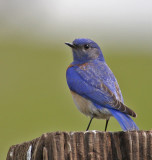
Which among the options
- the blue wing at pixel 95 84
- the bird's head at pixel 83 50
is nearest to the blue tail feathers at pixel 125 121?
the blue wing at pixel 95 84

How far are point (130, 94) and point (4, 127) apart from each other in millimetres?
4677

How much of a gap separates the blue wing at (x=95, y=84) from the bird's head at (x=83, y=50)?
0.38m

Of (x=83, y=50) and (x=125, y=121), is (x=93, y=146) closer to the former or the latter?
(x=125, y=121)

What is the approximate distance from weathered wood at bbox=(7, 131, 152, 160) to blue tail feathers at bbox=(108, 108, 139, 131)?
1.93m

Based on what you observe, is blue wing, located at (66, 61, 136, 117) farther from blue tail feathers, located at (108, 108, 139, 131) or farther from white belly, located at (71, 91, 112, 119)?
blue tail feathers, located at (108, 108, 139, 131)

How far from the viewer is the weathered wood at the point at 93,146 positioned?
4.86 m

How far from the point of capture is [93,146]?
4.95m

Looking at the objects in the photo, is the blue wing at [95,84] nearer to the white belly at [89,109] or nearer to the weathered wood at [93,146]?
the white belly at [89,109]

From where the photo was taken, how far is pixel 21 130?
41.0ft

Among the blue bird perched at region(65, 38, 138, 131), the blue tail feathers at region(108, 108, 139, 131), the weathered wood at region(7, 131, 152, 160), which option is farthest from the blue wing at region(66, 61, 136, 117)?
the weathered wood at region(7, 131, 152, 160)

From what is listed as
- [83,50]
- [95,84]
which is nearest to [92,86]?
[95,84]

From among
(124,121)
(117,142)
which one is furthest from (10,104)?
(117,142)

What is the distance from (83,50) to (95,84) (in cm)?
139

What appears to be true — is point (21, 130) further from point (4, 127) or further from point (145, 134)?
point (145, 134)
